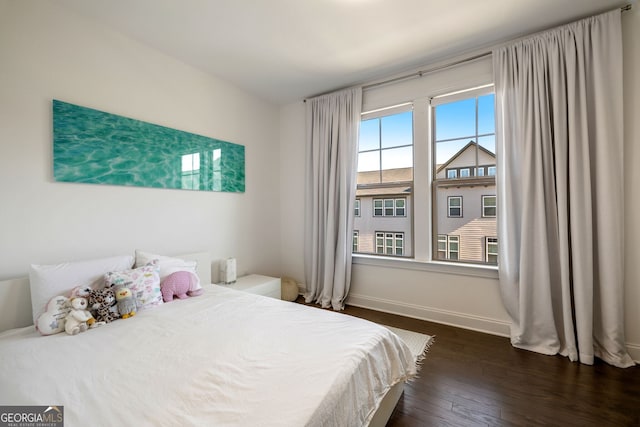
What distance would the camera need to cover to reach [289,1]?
1.92m

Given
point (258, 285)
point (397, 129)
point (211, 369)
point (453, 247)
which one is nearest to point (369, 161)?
point (397, 129)

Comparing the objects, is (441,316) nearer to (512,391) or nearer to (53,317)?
(512,391)

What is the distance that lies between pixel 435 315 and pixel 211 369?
7.94 feet

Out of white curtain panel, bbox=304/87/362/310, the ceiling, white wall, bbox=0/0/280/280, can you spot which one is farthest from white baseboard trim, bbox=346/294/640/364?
the ceiling

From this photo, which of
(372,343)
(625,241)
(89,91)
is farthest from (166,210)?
(625,241)

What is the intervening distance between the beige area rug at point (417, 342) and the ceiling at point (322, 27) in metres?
2.76

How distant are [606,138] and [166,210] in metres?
Result: 3.76

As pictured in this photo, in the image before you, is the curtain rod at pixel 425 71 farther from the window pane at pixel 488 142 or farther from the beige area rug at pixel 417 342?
the beige area rug at pixel 417 342

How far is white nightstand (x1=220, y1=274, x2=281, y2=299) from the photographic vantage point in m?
2.84

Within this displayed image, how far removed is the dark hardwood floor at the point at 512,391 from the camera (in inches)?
59.4

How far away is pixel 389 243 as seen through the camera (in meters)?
3.21

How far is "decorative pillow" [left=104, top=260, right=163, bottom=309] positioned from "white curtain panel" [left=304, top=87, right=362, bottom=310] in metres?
1.88

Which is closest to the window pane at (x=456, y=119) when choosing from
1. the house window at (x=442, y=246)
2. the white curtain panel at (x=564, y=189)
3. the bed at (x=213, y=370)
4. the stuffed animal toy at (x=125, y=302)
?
the white curtain panel at (x=564, y=189)

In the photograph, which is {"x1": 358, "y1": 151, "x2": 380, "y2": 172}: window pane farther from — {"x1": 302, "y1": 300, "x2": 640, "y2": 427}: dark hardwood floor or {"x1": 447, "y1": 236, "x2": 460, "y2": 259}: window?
{"x1": 302, "y1": 300, "x2": 640, "y2": 427}: dark hardwood floor
